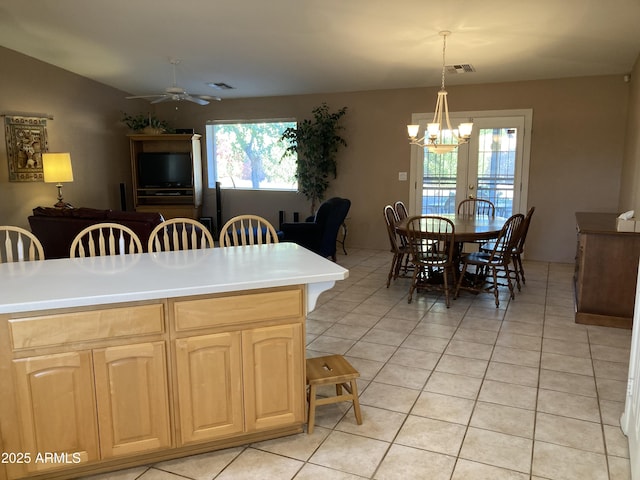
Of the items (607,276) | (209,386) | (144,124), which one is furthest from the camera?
(144,124)

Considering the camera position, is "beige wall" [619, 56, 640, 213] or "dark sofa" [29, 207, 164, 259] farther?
"dark sofa" [29, 207, 164, 259]

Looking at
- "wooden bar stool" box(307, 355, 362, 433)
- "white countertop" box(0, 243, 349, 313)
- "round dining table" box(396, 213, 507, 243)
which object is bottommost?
"wooden bar stool" box(307, 355, 362, 433)

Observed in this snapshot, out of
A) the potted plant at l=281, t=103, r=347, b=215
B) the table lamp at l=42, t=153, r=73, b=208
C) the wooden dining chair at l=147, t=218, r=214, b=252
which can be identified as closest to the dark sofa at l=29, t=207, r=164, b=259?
the table lamp at l=42, t=153, r=73, b=208

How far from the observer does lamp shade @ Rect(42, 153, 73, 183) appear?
5996mm

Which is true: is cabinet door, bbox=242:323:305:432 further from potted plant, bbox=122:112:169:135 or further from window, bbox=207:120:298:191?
potted plant, bbox=122:112:169:135

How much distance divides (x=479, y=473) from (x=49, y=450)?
1.78m

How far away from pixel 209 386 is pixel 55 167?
16.7ft

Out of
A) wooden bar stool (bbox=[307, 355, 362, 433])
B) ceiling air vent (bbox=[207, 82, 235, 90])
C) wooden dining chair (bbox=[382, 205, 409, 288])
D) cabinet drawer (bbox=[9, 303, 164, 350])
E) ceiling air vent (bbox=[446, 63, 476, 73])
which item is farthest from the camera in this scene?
ceiling air vent (bbox=[207, 82, 235, 90])

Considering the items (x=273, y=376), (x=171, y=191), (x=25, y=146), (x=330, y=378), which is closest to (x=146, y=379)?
(x=273, y=376)

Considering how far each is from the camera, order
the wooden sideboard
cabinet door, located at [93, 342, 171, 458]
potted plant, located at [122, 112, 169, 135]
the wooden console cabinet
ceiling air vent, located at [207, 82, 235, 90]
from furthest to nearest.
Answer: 1. the wooden console cabinet
2. potted plant, located at [122, 112, 169, 135]
3. ceiling air vent, located at [207, 82, 235, 90]
4. the wooden sideboard
5. cabinet door, located at [93, 342, 171, 458]

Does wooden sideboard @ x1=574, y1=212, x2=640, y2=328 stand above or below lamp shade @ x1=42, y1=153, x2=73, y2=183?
below

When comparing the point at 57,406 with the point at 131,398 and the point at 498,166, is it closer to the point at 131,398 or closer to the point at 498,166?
the point at 131,398

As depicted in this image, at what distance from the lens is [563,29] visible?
4340 millimetres

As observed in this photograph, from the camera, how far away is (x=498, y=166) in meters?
6.40
